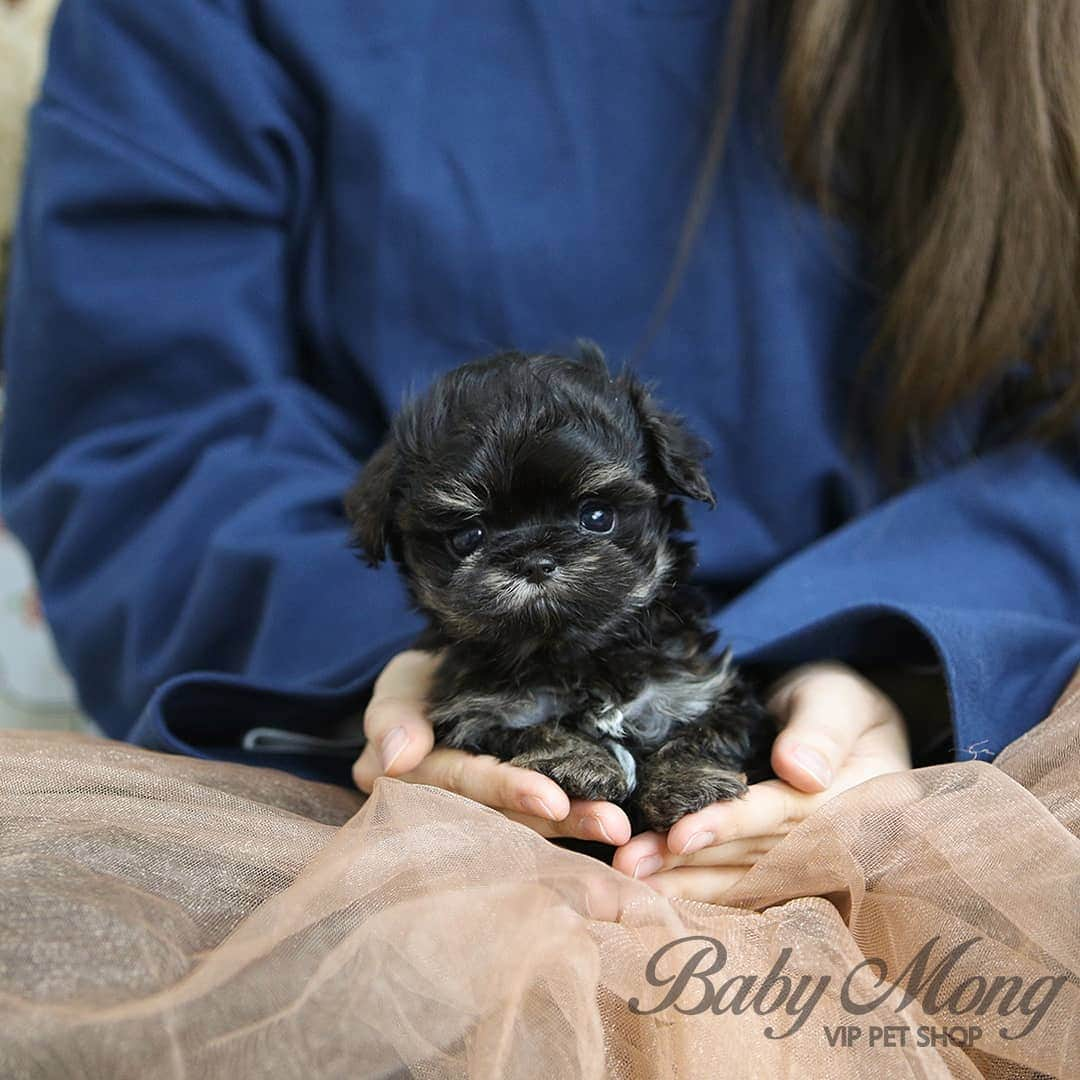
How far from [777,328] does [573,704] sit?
1228 mm

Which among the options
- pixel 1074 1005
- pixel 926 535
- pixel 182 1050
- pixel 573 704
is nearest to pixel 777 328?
pixel 926 535

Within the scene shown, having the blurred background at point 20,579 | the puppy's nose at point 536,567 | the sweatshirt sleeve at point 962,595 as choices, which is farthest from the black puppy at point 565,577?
the blurred background at point 20,579

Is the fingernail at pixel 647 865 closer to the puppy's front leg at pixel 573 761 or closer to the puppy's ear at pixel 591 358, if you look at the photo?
the puppy's front leg at pixel 573 761

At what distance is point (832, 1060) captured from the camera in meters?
1.33

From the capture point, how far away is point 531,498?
176cm

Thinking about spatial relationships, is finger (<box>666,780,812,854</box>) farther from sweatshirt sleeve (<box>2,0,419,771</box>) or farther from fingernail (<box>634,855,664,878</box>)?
sweatshirt sleeve (<box>2,0,419,771</box>)

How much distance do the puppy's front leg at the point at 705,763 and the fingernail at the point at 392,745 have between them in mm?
402

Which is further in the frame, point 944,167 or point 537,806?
point 944,167

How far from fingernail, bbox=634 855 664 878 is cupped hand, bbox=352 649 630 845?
0.06m

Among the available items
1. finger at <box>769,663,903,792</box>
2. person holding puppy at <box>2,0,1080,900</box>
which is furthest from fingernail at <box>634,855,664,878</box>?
person holding puppy at <box>2,0,1080,900</box>

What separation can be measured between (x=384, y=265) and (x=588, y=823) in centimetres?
161

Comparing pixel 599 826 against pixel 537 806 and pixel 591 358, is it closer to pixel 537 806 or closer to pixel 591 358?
pixel 537 806

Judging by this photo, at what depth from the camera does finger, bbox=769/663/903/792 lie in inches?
70.1

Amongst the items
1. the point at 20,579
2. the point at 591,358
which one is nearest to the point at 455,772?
the point at 591,358
